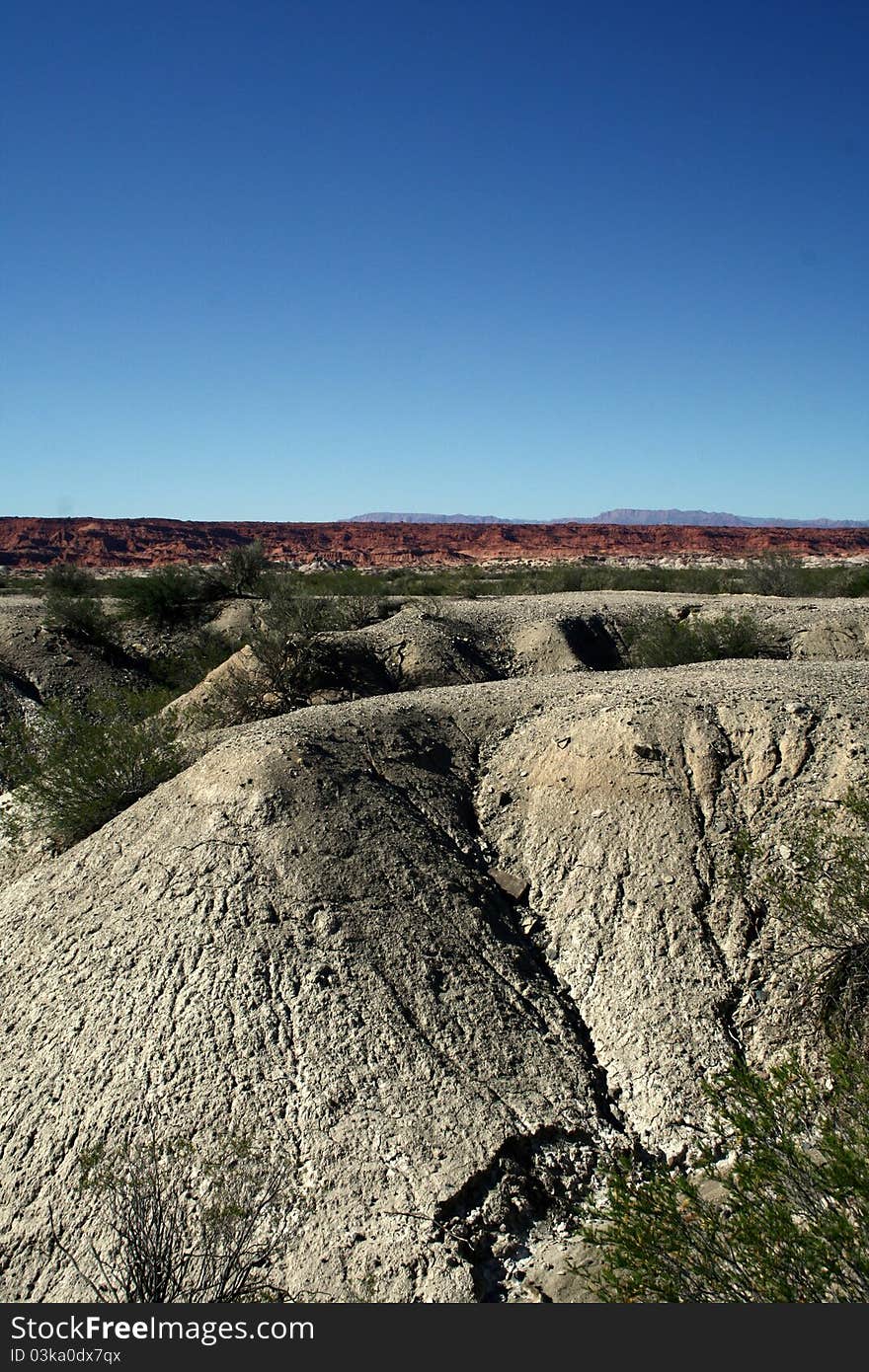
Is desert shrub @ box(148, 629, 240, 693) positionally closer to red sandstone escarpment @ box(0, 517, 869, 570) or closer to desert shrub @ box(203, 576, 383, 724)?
desert shrub @ box(203, 576, 383, 724)

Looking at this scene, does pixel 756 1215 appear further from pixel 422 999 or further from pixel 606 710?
pixel 606 710

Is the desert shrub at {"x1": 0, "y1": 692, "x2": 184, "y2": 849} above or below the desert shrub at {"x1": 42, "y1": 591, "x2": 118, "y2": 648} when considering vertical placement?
below

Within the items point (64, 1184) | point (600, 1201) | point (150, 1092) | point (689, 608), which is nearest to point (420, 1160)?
point (600, 1201)

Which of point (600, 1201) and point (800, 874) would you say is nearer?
point (600, 1201)

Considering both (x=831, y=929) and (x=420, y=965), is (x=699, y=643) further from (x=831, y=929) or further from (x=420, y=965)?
(x=420, y=965)

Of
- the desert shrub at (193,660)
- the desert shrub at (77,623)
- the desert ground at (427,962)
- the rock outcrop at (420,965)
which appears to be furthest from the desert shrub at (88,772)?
the desert shrub at (77,623)

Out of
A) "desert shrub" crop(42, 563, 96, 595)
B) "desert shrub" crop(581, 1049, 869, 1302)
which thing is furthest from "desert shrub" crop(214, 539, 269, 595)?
"desert shrub" crop(581, 1049, 869, 1302)

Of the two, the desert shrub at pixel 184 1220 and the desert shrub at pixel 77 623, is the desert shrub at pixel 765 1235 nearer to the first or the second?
the desert shrub at pixel 184 1220

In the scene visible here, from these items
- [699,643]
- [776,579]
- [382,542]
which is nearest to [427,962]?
[699,643]
